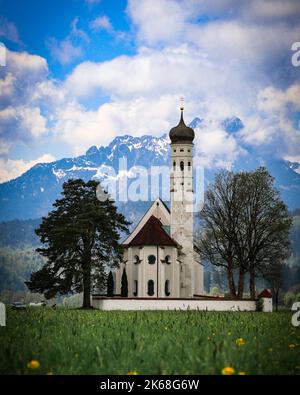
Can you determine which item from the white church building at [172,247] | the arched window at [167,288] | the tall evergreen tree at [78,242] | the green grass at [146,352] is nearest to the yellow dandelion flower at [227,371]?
the green grass at [146,352]

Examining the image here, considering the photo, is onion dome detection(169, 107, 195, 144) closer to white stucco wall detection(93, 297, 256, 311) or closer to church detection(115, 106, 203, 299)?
church detection(115, 106, 203, 299)

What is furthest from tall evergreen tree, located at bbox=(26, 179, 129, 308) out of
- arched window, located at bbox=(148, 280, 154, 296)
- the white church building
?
arched window, located at bbox=(148, 280, 154, 296)

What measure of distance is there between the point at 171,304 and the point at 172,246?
14.2 meters

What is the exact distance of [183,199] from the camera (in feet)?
213

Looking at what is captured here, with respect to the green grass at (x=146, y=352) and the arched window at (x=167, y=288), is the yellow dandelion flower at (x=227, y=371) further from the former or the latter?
the arched window at (x=167, y=288)

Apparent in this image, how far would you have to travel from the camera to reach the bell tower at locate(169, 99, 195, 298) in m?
62.5

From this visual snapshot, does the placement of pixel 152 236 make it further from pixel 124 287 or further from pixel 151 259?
pixel 124 287

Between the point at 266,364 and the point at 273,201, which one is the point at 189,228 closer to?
the point at 273,201

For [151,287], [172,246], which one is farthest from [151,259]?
[151,287]

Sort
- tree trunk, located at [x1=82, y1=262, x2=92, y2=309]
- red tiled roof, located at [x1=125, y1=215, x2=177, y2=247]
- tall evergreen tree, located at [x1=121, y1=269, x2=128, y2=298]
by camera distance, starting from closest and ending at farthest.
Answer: tree trunk, located at [x1=82, y1=262, x2=92, y2=309] → tall evergreen tree, located at [x1=121, y1=269, x2=128, y2=298] → red tiled roof, located at [x1=125, y1=215, x2=177, y2=247]

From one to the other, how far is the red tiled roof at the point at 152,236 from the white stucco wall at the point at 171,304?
1298 centimetres

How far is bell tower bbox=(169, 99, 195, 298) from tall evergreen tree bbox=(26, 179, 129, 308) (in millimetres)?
15182
